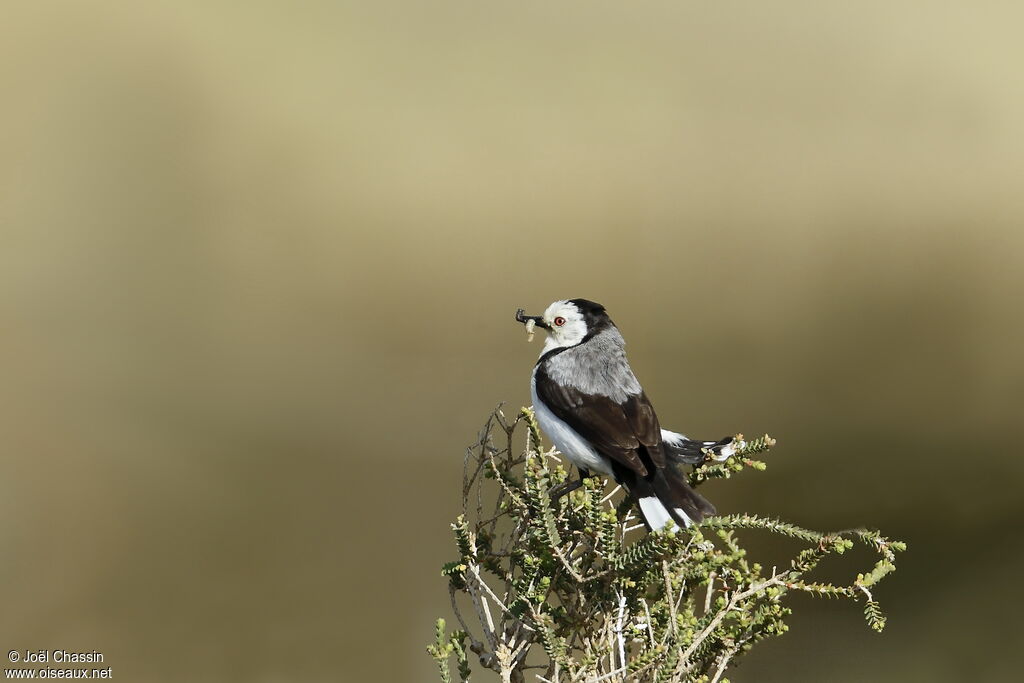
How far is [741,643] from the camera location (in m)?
3.21

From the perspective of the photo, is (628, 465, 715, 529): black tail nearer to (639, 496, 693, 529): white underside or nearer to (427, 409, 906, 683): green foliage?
(639, 496, 693, 529): white underside

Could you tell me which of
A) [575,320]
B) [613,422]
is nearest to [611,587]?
[613,422]

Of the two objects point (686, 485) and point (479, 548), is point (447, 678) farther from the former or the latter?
point (686, 485)

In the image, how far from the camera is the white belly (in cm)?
472

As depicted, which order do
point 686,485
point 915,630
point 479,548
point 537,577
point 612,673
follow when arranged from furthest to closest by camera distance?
point 915,630, point 686,485, point 479,548, point 537,577, point 612,673

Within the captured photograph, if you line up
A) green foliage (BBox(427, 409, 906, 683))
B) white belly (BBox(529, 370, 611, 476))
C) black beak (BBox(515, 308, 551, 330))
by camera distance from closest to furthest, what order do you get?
green foliage (BBox(427, 409, 906, 683)), white belly (BBox(529, 370, 611, 476)), black beak (BBox(515, 308, 551, 330))

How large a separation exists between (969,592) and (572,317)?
217 inches

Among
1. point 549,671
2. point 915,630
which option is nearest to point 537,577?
point 549,671

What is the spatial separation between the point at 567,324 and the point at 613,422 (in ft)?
3.07

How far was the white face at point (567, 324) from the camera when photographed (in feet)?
17.7

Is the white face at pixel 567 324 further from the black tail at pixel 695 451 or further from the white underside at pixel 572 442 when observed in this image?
the black tail at pixel 695 451

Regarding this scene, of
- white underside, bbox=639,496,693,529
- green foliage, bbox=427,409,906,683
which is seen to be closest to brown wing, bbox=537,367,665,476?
white underside, bbox=639,496,693,529

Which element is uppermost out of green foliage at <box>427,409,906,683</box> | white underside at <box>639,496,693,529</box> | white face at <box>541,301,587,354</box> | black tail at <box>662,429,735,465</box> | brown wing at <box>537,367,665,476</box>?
white face at <box>541,301,587,354</box>

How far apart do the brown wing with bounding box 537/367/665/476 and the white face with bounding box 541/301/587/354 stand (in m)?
0.44
